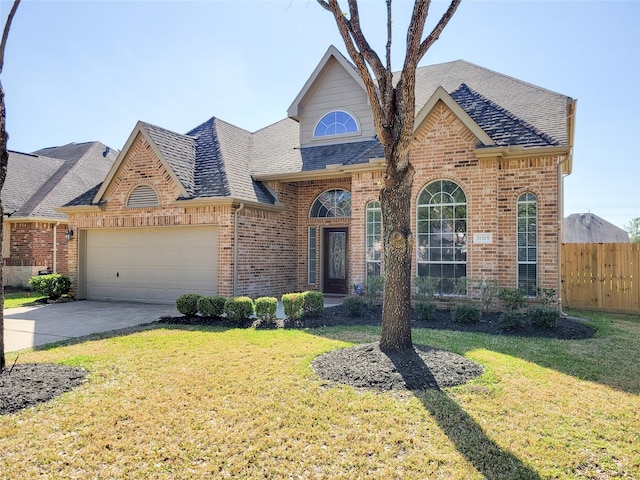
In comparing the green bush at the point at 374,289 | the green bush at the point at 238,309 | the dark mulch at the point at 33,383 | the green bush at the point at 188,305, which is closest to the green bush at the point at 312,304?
the green bush at the point at 238,309

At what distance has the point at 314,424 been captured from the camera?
3.91m

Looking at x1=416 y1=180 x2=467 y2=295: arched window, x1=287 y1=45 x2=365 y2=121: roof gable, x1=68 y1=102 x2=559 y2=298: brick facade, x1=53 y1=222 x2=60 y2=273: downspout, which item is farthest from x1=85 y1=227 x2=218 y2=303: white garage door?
x1=416 y1=180 x2=467 y2=295: arched window

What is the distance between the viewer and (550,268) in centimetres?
966

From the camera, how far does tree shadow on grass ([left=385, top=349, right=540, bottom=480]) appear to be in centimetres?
312

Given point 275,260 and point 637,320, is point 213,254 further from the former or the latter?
point 637,320

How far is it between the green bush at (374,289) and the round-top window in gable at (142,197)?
21.9 feet

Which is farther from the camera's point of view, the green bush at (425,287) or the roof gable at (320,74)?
the roof gable at (320,74)

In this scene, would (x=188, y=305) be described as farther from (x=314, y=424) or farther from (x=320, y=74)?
(x=320, y=74)

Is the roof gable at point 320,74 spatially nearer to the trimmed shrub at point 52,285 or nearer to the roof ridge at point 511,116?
the roof ridge at point 511,116

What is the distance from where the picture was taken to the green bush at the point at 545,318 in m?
7.99

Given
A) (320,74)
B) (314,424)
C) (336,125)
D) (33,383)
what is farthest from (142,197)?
(314,424)

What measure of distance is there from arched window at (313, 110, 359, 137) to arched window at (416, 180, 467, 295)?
173 inches

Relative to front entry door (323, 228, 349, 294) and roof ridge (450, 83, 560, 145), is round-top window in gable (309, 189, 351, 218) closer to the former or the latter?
front entry door (323, 228, 349, 294)

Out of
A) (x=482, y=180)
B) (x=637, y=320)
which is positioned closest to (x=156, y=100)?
(x=482, y=180)
